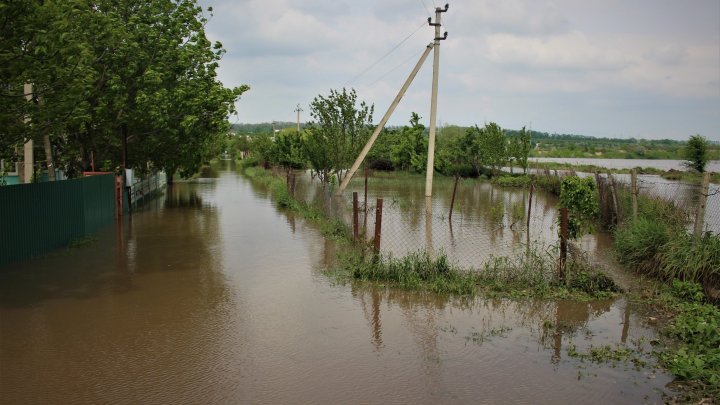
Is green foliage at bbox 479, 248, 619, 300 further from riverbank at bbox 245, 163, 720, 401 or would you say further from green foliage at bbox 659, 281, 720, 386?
green foliage at bbox 659, 281, 720, 386

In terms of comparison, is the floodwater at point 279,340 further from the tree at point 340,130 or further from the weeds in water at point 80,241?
the tree at point 340,130

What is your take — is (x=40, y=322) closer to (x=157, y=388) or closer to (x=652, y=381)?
(x=157, y=388)

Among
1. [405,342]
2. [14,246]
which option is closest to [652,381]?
[405,342]

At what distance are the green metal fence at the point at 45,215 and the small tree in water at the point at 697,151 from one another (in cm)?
4744

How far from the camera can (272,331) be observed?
7.55 m

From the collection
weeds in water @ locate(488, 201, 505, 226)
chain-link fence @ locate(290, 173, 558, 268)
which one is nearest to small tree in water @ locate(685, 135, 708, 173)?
chain-link fence @ locate(290, 173, 558, 268)

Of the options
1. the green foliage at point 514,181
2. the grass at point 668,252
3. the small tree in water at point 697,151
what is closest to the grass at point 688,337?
the grass at point 668,252

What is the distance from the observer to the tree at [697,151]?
4656 centimetres

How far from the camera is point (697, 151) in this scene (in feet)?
155

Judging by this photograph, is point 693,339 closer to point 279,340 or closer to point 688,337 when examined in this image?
point 688,337

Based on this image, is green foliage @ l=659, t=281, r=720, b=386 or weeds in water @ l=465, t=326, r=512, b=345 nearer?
green foliage @ l=659, t=281, r=720, b=386

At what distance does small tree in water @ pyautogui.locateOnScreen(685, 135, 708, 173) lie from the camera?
46537 millimetres

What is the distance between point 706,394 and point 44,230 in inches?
502

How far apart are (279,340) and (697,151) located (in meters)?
50.3
